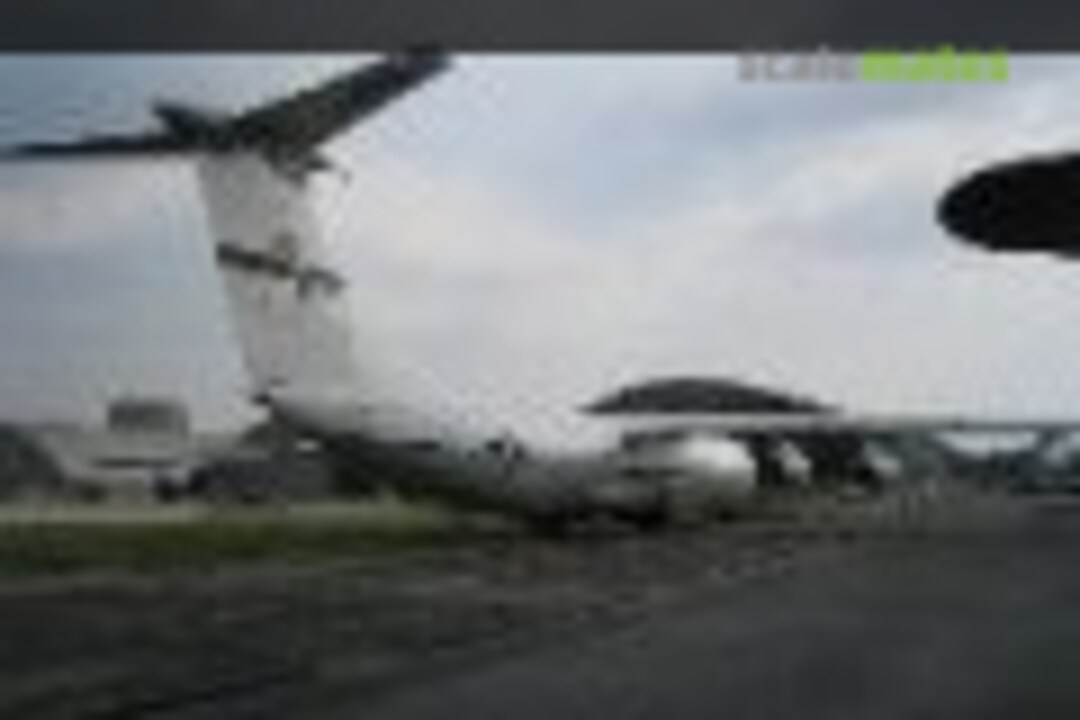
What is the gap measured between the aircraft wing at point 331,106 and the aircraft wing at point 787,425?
553 inches

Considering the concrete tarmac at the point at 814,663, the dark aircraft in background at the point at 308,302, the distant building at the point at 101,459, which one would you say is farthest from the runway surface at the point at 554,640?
the distant building at the point at 101,459

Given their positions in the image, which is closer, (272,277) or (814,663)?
(814,663)

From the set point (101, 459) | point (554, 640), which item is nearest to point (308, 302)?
point (554, 640)

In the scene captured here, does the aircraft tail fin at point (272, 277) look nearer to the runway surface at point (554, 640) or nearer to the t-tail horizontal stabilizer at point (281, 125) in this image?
the t-tail horizontal stabilizer at point (281, 125)

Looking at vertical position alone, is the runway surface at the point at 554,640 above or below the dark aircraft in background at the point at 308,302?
below

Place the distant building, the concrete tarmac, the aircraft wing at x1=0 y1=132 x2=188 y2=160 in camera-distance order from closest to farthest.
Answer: the concrete tarmac < the aircraft wing at x1=0 y1=132 x2=188 y2=160 < the distant building

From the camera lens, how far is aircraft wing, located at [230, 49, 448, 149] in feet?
122

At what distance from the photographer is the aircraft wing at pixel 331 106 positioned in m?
37.3

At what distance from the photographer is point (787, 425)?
6309 centimetres

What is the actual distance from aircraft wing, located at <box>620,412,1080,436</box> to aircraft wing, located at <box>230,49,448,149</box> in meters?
14.1

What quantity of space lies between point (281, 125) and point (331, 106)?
181 centimetres

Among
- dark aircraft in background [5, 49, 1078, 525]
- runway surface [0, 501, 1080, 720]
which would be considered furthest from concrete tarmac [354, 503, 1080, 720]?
dark aircraft in background [5, 49, 1078, 525]

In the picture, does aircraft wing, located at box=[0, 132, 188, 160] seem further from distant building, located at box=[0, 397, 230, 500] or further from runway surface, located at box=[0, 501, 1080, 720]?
distant building, located at box=[0, 397, 230, 500]

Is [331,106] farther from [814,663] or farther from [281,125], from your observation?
[814,663]
